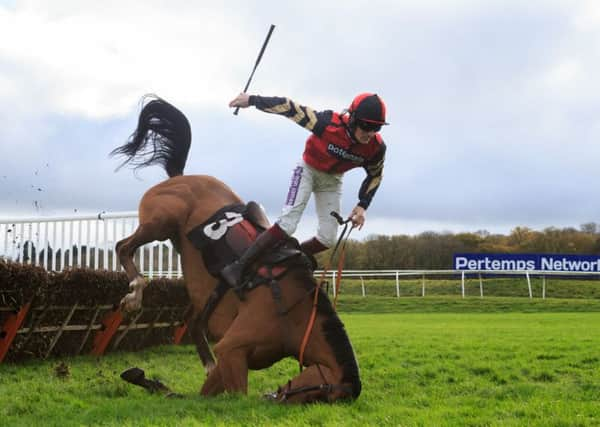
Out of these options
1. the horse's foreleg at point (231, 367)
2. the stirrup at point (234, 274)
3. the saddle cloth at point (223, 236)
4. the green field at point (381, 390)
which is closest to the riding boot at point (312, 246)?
the saddle cloth at point (223, 236)

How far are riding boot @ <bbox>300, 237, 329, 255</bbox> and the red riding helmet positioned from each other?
38.9 inches

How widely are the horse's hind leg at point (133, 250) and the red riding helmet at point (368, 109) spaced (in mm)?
1708

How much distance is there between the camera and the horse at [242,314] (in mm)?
4707

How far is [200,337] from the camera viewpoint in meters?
5.63

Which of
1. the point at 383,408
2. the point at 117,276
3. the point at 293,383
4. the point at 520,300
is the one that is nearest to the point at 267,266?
the point at 293,383

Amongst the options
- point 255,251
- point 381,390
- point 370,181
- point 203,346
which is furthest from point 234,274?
point 381,390

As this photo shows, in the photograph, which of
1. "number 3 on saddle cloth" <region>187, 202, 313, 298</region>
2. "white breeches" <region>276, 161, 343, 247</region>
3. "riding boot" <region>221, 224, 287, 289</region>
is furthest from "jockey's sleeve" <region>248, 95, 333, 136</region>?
"number 3 on saddle cloth" <region>187, 202, 313, 298</region>

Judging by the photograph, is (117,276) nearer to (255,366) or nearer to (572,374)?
(255,366)

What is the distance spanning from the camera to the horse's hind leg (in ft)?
17.6

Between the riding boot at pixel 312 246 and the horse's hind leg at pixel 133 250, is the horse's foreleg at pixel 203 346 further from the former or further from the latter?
the riding boot at pixel 312 246

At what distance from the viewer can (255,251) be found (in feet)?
16.7

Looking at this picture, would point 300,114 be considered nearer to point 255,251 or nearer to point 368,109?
point 368,109

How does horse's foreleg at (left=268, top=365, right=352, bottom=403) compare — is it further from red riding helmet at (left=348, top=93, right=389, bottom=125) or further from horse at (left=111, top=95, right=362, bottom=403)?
red riding helmet at (left=348, top=93, right=389, bottom=125)

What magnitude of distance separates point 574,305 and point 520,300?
175cm
